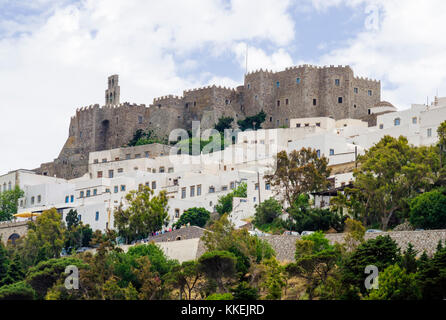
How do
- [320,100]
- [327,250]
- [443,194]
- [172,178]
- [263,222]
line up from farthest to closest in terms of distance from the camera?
[320,100] → [172,178] → [263,222] → [443,194] → [327,250]

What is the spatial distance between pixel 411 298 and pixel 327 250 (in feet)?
23.6

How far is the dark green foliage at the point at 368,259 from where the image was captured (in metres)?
45.6

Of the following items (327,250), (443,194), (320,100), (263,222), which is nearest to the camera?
(327,250)

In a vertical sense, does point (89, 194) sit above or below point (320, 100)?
below

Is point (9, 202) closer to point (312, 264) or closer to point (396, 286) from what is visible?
point (312, 264)

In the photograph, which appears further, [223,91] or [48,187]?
[223,91]

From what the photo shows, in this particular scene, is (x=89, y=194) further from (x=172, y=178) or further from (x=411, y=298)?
(x=411, y=298)

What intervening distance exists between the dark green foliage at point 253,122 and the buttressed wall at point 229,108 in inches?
25.9

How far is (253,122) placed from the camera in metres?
90.9

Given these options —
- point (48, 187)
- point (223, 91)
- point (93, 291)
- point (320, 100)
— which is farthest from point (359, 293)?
point (223, 91)

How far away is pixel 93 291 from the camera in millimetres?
51781

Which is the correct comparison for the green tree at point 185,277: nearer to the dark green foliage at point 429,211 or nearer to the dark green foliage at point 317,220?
the dark green foliage at point 317,220

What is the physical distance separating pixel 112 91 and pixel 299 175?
4813 cm

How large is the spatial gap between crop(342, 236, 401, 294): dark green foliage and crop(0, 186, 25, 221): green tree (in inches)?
1489
